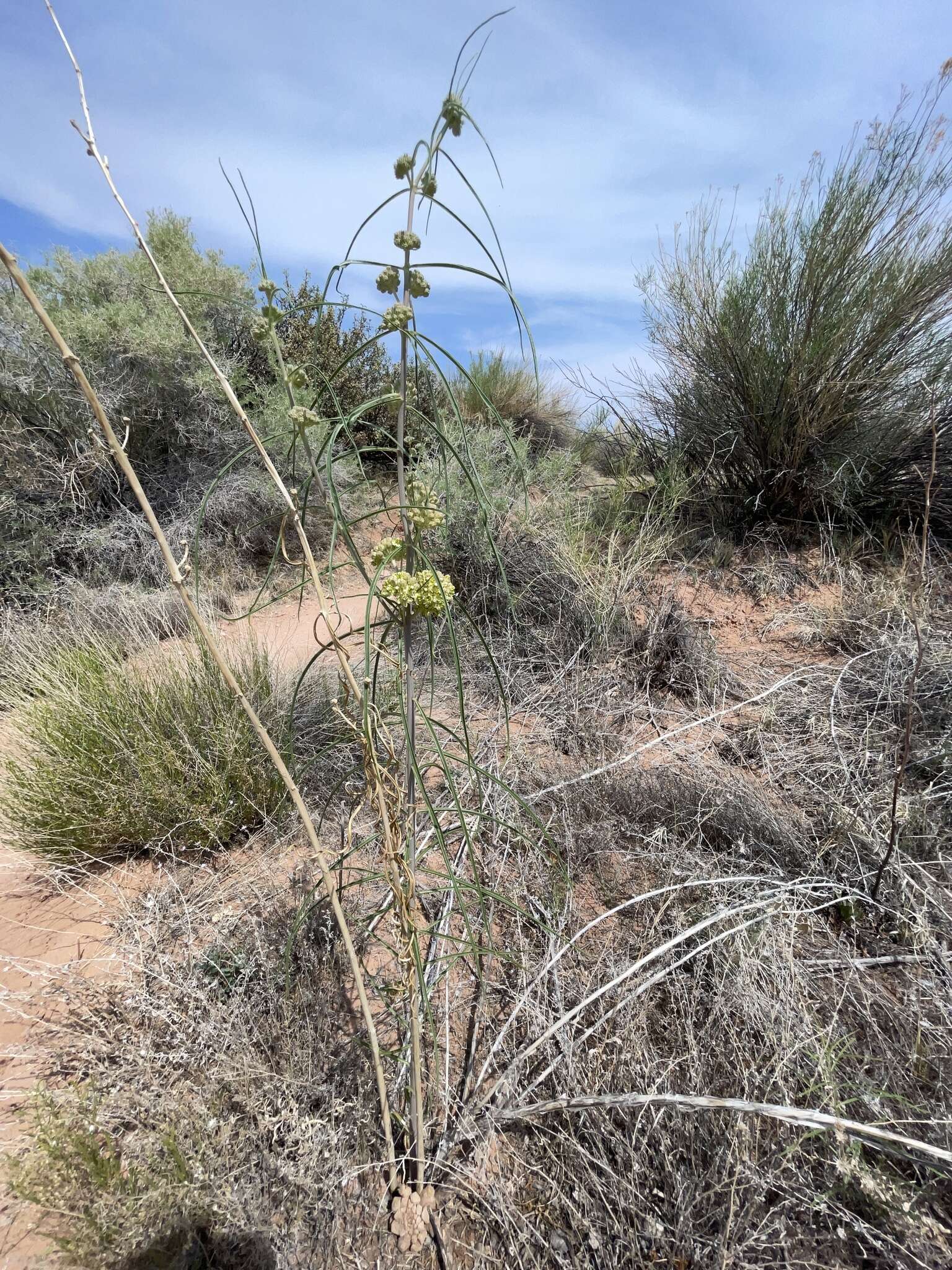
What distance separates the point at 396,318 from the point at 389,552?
316 millimetres

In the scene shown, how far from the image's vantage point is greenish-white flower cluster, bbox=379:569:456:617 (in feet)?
2.64

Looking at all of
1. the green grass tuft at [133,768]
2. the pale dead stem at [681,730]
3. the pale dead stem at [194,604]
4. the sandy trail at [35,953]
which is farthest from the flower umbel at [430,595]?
the green grass tuft at [133,768]

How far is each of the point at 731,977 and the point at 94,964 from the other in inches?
69.7

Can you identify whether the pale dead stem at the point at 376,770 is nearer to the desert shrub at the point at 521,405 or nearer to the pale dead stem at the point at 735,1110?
the pale dead stem at the point at 735,1110

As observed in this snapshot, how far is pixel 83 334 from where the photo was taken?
15.5 ft

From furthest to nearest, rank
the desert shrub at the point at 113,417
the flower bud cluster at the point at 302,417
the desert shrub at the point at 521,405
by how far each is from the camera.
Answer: the desert shrub at the point at 521,405 → the desert shrub at the point at 113,417 → the flower bud cluster at the point at 302,417

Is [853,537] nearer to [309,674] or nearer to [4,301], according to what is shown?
[309,674]

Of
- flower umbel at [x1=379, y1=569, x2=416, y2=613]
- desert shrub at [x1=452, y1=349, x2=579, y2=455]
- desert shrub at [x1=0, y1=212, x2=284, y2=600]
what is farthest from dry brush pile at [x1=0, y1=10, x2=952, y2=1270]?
desert shrub at [x1=452, y1=349, x2=579, y2=455]

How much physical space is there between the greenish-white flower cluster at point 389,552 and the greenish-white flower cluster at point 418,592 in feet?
0.09

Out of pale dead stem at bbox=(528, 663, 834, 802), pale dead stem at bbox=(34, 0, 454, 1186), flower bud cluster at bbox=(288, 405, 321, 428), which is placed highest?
flower bud cluster at bbox=(288, 405, 321, 428)

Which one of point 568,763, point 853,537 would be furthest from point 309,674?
point 853,537

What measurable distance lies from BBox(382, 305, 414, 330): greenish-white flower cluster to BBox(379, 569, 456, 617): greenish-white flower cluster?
0.33 meters

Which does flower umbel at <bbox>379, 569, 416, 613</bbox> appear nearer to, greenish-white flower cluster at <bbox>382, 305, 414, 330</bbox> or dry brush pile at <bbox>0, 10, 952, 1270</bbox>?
dry brush pile at <bbox>0, 10, 952, 1270</bbox>

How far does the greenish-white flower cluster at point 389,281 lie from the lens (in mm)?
776
